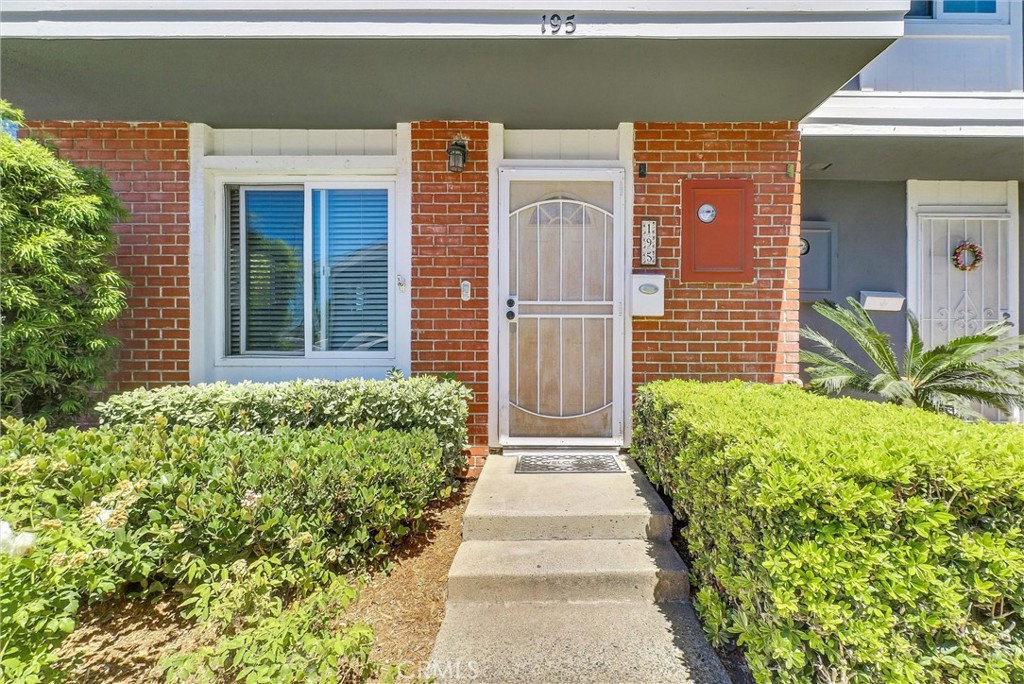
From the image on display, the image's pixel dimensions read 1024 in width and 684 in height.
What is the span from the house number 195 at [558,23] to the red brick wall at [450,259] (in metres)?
1.23

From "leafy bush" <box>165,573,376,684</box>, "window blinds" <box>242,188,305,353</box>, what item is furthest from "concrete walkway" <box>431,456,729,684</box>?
"window blinds" <box>242,188,305,353</box>

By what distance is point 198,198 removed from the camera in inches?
155

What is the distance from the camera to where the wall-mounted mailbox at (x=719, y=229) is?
387 centimetres

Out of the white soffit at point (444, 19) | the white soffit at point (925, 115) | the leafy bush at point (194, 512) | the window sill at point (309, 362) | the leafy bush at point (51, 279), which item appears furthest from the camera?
the window sill at point (309, 362)

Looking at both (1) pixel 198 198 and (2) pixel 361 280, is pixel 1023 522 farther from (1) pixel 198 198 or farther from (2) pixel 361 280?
(1) pixel 198 198

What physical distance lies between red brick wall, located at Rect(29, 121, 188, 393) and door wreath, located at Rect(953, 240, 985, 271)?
7318 mm

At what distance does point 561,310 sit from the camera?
3.98 meters

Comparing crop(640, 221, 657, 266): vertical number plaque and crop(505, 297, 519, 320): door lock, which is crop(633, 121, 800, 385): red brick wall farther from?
crop(505, 297, 519, 320): door lock

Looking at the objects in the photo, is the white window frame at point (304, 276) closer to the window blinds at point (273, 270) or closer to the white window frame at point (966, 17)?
the window blinds at point (273, 270)

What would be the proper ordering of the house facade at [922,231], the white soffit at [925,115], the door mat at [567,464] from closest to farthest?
the door mat at [567,464] → the white soffit at [925,115] → the house facade at [922,231]

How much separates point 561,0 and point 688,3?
74 cm

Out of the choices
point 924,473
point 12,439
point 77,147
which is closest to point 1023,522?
point 924,473

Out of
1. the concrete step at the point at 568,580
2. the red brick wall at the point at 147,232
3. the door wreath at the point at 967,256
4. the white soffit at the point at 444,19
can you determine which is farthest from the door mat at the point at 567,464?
the door wreath at the point at 967,256

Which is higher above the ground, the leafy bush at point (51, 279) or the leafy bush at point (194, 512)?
the leafy bush at point (51, 279)
